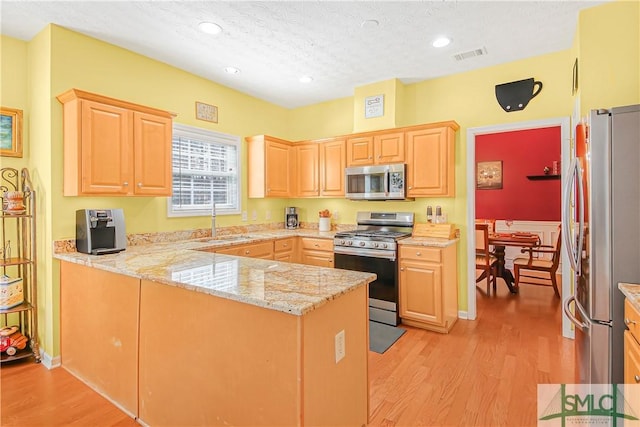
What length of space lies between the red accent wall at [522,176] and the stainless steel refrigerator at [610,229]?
4.57 metres

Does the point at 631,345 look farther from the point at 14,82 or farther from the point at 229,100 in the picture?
the point at 14,82

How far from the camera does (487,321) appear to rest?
3.58 m

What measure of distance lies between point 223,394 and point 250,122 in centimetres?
369

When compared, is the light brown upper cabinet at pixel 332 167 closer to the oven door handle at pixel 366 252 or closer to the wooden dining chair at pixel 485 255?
the oven door handle at pixel 366 252

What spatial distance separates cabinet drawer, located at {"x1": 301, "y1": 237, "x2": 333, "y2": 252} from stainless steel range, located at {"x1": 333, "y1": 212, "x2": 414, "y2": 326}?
14 cm

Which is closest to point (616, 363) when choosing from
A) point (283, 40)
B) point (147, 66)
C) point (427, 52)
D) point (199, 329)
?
point (199, 329)

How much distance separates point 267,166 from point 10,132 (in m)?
2.50

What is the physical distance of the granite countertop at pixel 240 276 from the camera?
139cm

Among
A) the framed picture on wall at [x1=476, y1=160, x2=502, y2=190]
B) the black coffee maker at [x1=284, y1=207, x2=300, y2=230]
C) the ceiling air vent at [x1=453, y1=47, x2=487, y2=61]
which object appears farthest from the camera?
the framed picture on wall at [x1=476, y1=160, x2=502, y2=190]

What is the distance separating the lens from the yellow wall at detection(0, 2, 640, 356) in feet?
8.16

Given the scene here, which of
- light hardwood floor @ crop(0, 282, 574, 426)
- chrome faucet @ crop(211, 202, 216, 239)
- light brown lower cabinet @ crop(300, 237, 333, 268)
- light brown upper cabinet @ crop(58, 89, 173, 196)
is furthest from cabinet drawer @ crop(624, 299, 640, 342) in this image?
chrome faucet @ crop(211, 202, 216, 239)

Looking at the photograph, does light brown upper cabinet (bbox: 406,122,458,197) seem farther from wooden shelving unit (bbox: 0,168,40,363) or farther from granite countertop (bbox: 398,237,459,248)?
wooden shelving unit (bbox: 0,168,40,363)

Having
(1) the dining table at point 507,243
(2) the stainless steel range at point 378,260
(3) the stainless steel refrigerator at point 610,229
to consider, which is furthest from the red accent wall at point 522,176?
(3) the stainless steel refrigerator at point 610,229

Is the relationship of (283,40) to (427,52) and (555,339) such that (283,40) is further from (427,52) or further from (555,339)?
(555,339)
